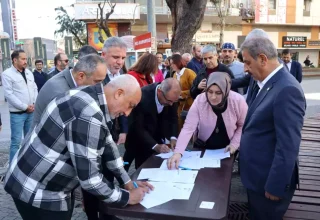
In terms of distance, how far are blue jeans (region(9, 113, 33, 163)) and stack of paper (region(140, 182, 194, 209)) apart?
3139mm

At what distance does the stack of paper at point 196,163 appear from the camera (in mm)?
2350

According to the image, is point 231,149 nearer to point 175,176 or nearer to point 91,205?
point 175,176

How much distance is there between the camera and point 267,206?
1.93 meters

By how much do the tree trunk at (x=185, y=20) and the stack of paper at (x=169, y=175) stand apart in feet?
21.6

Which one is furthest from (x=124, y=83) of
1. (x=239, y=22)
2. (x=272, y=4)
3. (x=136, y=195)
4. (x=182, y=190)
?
(x=272, y=4)

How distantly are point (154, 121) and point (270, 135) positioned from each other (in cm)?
139

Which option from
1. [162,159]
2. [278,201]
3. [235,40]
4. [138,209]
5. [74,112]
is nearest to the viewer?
[74,112]

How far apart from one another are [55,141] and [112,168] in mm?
369

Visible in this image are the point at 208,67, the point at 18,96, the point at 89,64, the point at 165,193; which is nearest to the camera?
the point at 165,193

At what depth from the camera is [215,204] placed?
5.68ft

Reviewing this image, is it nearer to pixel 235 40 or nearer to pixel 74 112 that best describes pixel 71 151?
pixel 74 112

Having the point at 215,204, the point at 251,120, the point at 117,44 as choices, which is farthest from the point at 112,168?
the point at 117,44

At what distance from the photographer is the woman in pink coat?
2.64 m

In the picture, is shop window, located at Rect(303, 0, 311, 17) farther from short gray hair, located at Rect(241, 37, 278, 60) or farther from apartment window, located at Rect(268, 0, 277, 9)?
short gray hair, located at Rect(241, 37, 278, 60)
